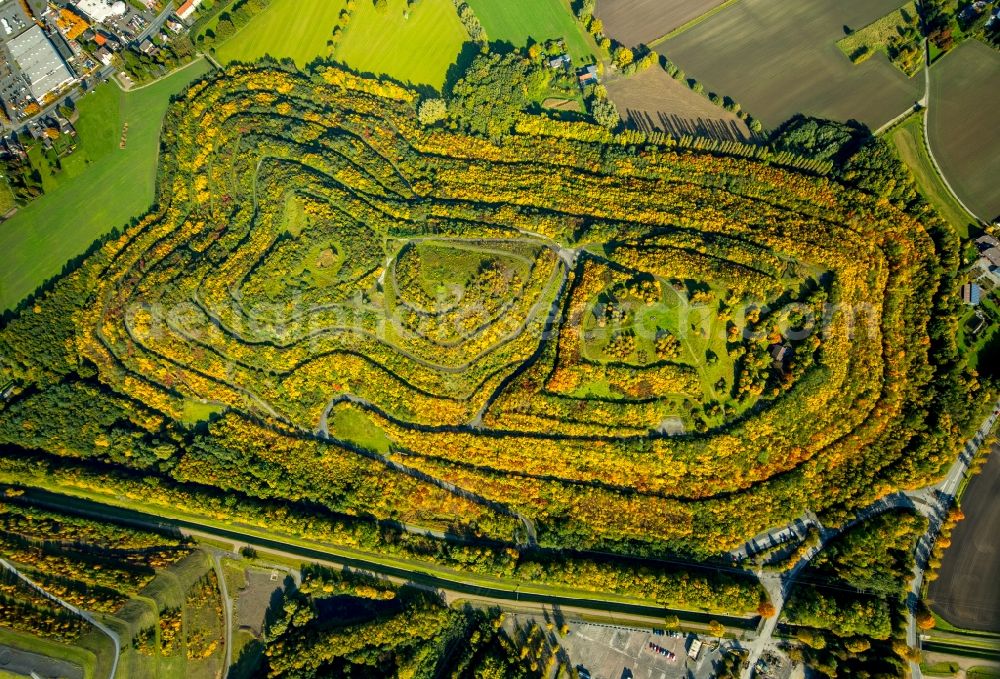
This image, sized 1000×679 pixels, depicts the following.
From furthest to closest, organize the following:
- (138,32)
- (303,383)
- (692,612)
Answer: (138,32), (303,383), (692,612)

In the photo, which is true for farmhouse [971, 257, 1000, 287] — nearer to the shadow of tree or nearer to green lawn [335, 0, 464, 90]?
the shadow of tree

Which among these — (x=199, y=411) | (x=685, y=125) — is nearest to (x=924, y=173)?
(x=685, y=125)

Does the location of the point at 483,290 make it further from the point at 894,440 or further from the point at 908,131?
the point at 908,131

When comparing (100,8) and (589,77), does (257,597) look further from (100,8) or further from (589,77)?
(100,8)

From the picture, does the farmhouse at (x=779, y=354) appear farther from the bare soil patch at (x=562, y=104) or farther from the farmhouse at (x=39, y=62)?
the farmhouse at (x=39, y=62)

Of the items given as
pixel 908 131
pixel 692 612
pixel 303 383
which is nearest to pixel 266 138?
pixel 303 383

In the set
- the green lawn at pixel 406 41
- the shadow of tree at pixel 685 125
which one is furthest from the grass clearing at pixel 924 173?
the green lawn at pixel 406 41
